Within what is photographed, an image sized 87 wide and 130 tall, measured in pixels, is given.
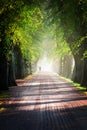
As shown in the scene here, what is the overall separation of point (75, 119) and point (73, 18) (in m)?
17.6

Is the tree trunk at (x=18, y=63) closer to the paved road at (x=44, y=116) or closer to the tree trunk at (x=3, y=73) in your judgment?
the tree trunk at (x=3, y=73)

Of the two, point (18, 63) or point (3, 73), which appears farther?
point (18, 63)

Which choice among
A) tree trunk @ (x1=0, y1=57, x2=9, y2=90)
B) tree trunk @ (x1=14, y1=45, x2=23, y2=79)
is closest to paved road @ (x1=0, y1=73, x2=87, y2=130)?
tree trunk @ (x1=0, y1=57, x2=9, y2=90)

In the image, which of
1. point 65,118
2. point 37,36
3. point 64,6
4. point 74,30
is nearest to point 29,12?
point 64,6

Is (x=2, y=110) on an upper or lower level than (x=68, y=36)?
lower

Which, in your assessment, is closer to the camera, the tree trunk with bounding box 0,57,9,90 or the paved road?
the paved road

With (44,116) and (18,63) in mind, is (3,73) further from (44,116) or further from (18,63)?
(18,63)

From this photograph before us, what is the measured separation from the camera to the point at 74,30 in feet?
112

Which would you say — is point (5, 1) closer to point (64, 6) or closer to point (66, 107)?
point (64, 6)

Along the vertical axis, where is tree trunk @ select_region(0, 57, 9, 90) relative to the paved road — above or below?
above

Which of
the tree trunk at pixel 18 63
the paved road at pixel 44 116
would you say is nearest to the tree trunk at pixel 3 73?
the paved road at pixel 44 116

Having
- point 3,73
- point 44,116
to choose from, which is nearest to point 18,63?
point 3,73

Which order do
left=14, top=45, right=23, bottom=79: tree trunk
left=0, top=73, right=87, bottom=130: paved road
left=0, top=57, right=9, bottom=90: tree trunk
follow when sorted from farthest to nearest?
left=14, top=45, right=23, bottom=79: tree trunk → left=0, top=57, right=9, bottom=90: tree trunk → left=0, top=73, right=87, bottom=130: paved road

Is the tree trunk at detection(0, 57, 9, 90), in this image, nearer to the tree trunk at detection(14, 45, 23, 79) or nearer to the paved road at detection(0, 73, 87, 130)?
the paved road at detection(0, 73, 87, 130)
